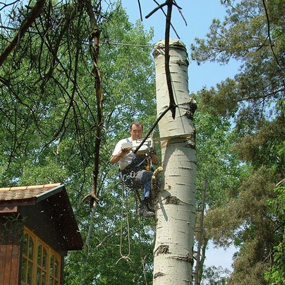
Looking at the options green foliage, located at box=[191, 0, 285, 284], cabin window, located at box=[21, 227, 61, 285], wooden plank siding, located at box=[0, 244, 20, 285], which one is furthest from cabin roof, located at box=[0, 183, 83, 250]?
green foliage, located at box=[191, 0, 285, 284]

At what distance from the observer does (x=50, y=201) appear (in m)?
13.8

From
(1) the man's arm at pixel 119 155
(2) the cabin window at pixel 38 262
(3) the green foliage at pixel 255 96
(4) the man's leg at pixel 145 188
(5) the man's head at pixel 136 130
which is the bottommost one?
(4) the man's leg at pixel 145 188

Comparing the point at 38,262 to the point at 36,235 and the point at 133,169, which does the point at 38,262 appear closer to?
the point at 36,235

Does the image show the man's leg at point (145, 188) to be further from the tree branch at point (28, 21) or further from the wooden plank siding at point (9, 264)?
the wooden plank siding at point (9, 264)

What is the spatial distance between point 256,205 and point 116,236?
6577 mm

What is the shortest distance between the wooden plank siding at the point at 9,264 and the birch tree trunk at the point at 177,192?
8.09 meters

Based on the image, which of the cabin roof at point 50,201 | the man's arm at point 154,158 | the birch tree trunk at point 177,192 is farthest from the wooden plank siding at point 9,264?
the birch tree trunk at point 177,192

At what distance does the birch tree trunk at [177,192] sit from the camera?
352cm

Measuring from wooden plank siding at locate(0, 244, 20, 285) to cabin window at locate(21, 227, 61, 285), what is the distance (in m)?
0.26

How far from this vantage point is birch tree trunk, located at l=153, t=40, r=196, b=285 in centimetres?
352

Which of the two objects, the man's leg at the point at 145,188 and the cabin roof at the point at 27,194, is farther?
the cabin roof at the point at 27,194

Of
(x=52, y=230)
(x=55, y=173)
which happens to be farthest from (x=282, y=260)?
(x=55, y=173)

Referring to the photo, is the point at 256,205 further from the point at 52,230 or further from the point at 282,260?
the point at 52,230

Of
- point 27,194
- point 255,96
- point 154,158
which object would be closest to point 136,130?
point 154,158
